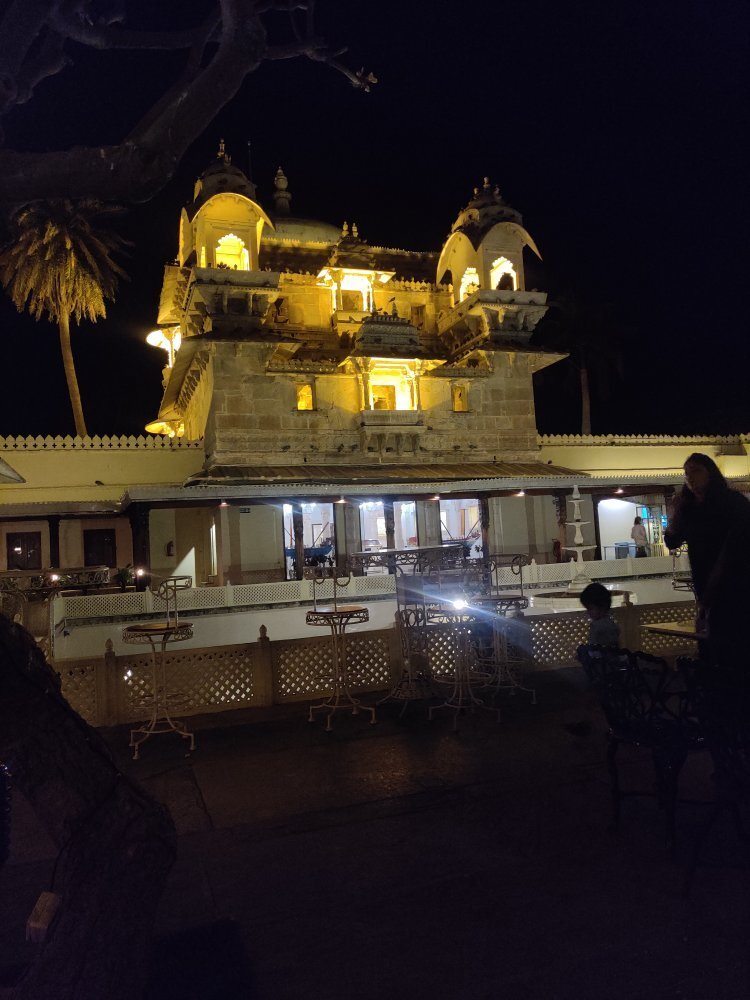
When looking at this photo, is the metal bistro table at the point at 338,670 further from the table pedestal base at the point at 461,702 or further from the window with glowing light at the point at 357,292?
the window with glowing light at the point at 357,292

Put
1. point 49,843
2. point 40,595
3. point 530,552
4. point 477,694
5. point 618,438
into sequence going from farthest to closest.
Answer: point 618,438 → point 530,552 → point 40,595 → point 477,694 → point 49,843

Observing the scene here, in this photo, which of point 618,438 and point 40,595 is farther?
point 618,438

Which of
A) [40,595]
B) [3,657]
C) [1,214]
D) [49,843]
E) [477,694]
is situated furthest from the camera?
[40,595]

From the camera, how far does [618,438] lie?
85.7 feet

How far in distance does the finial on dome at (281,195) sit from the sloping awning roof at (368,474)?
12009 mm

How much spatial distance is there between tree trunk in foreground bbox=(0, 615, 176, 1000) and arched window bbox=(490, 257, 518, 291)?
2419cm

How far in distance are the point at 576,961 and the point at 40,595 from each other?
16.2 m

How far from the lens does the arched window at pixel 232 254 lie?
21984mm

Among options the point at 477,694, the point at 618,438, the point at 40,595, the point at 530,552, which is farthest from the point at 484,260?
the point at 477,694

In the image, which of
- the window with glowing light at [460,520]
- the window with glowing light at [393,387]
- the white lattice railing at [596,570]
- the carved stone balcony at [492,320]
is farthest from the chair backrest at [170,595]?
the carved stone balcony at [492,320]

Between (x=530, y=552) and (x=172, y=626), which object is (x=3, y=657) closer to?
(x=172, y=626)

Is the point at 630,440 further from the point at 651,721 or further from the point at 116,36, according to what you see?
the point at 116,36

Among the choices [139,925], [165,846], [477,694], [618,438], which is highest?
[618,438]

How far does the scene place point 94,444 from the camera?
2112 centimetres
